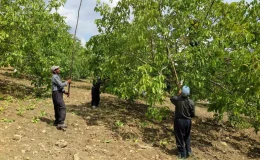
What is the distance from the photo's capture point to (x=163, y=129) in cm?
966

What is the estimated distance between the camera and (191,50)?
8016 millimetres

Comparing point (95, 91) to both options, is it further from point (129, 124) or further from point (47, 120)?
point (47, 120)

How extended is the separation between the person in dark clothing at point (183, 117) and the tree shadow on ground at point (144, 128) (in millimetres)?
423

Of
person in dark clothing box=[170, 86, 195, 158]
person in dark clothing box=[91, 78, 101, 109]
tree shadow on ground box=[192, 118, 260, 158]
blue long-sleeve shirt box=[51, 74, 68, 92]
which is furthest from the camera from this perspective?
person in dark clothing box=[91, 78, 101, 109]

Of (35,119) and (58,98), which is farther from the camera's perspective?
(35,119)

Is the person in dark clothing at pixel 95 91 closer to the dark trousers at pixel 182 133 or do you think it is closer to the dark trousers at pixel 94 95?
the dark trousers at pixel 94 95

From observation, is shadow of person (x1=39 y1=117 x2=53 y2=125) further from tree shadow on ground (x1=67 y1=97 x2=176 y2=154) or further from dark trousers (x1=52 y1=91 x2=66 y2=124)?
tree shadow on ground (x1=67 y1=97 x2=176 y2=154)

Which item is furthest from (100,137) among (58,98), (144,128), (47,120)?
(47,120)

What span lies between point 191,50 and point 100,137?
3317mm

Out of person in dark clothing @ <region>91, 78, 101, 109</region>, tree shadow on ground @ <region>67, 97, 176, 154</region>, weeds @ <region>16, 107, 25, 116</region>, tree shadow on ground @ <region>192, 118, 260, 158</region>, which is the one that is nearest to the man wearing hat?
tree shadow on ground @ <region>67, 97, 176, 154</region>

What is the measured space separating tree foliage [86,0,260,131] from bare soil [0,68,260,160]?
1.20 meters

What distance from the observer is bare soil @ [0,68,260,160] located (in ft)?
22.5

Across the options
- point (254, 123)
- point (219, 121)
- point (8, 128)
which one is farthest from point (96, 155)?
point (219, 121)

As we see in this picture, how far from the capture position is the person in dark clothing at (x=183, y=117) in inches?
282
